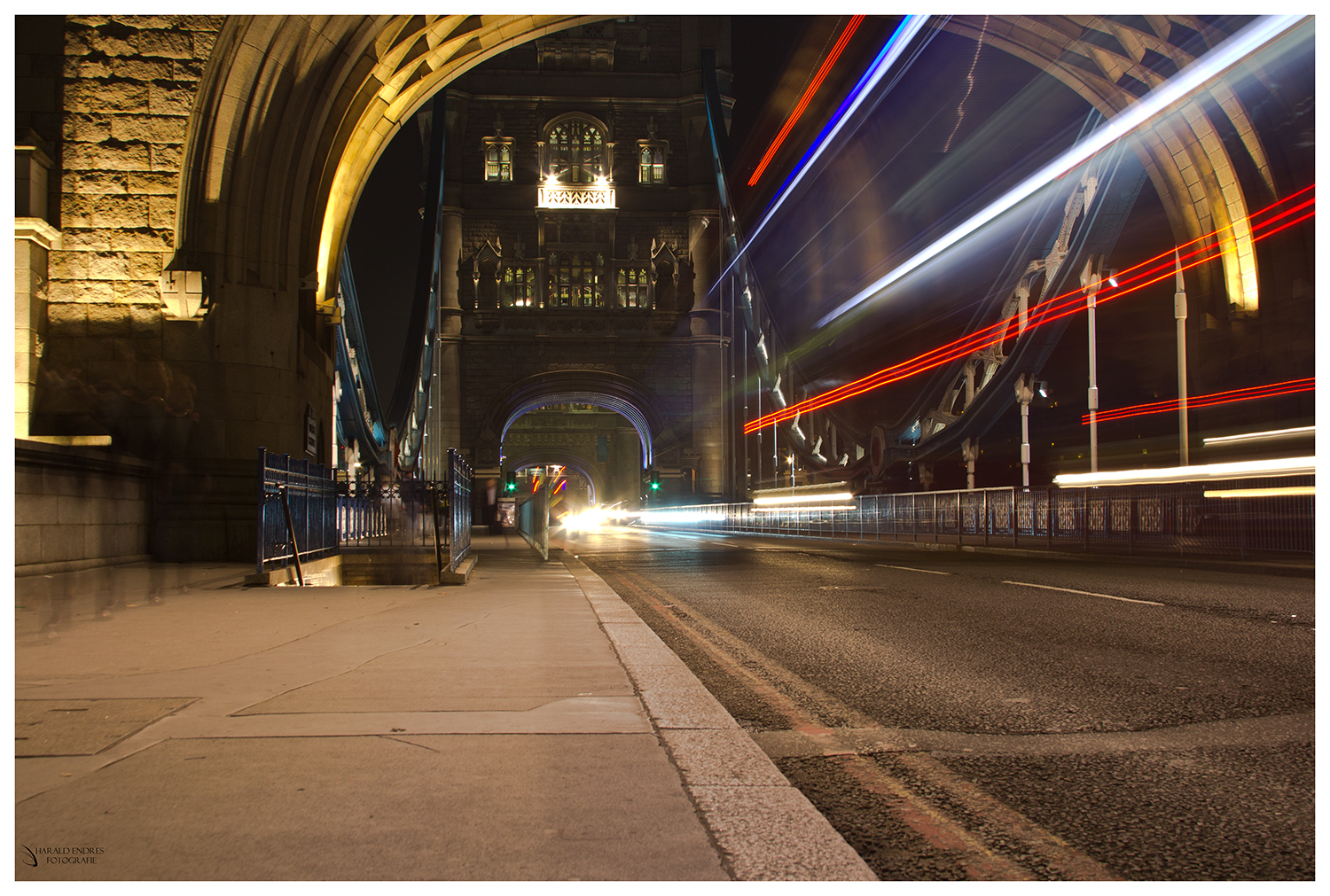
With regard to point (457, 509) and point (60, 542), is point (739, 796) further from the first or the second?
point (457, 509)

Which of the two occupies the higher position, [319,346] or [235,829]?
[319,346]

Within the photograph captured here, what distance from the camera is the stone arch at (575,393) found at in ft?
141

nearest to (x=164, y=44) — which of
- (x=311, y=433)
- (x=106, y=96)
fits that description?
(x=106, y=96)

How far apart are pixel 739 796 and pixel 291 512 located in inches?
330

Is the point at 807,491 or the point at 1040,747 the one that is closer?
the point at 1040,747

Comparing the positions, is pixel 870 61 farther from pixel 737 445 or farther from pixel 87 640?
pixel 87 640

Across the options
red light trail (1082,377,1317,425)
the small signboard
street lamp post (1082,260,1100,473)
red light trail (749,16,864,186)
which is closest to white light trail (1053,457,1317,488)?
street lamp post (1082,260,1100,473)

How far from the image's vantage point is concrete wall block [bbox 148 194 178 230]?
1124 centimetres

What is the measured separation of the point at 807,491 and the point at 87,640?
2949 cm

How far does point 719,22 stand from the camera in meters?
47.5

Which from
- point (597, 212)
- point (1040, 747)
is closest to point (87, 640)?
point (1040, 747)

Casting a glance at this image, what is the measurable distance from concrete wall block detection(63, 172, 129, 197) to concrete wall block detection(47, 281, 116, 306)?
1080 mm

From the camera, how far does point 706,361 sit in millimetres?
43281

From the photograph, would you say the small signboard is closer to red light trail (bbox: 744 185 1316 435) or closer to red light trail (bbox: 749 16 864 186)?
red light trail (bbox: 744 185 1316 435)
